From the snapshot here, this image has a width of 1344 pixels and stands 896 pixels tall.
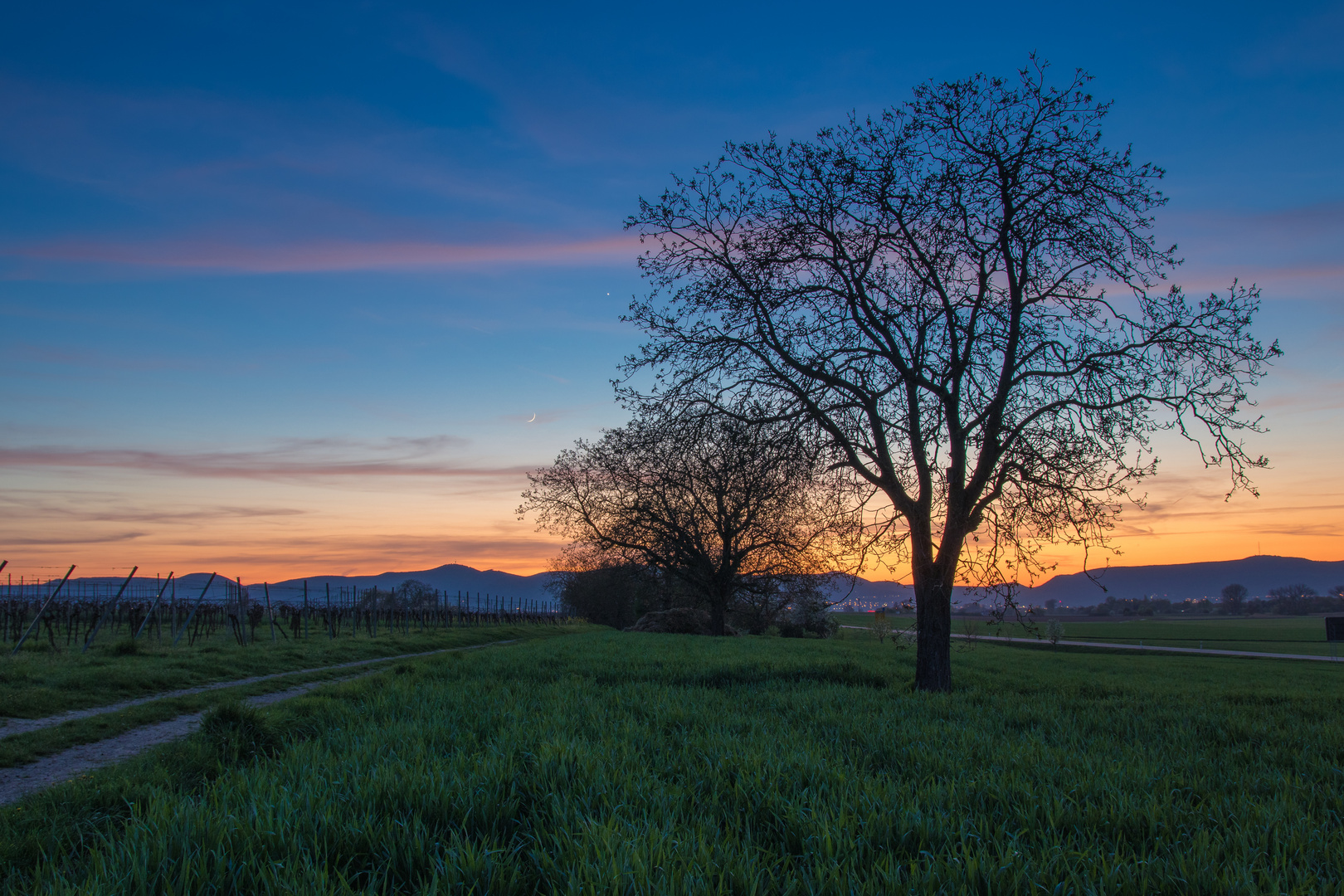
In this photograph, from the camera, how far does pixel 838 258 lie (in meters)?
13.8

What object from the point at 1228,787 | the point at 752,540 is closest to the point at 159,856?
the point at 1228,787

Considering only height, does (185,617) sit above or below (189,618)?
below

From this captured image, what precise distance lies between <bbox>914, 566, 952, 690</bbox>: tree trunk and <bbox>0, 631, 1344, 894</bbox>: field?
13.1 feet

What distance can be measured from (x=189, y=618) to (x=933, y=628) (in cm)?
2657

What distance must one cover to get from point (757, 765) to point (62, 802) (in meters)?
5.76

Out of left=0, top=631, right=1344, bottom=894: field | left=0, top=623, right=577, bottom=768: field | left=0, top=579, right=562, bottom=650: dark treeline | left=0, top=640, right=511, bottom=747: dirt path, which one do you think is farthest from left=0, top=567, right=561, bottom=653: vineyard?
left=0, top=631, right=1344, bottom=894: field

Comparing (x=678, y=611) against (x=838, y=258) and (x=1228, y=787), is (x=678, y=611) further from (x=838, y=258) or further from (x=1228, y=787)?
(x=1228, y=787)

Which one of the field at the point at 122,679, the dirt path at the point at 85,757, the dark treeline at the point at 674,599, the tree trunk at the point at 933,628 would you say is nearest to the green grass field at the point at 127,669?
the field at the point at 122,679

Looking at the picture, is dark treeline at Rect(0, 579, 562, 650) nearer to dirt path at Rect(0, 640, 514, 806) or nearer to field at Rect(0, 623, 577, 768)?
field at Rect(0, 623, 577, 768)

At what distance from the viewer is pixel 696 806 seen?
4.57 m

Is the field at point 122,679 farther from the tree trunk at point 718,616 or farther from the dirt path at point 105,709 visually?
the tree trunk at point 718,616

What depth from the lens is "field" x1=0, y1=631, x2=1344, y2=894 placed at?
335cm

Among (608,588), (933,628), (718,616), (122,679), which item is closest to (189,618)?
(122,679)

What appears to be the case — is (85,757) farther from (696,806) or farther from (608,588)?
(608,588)
